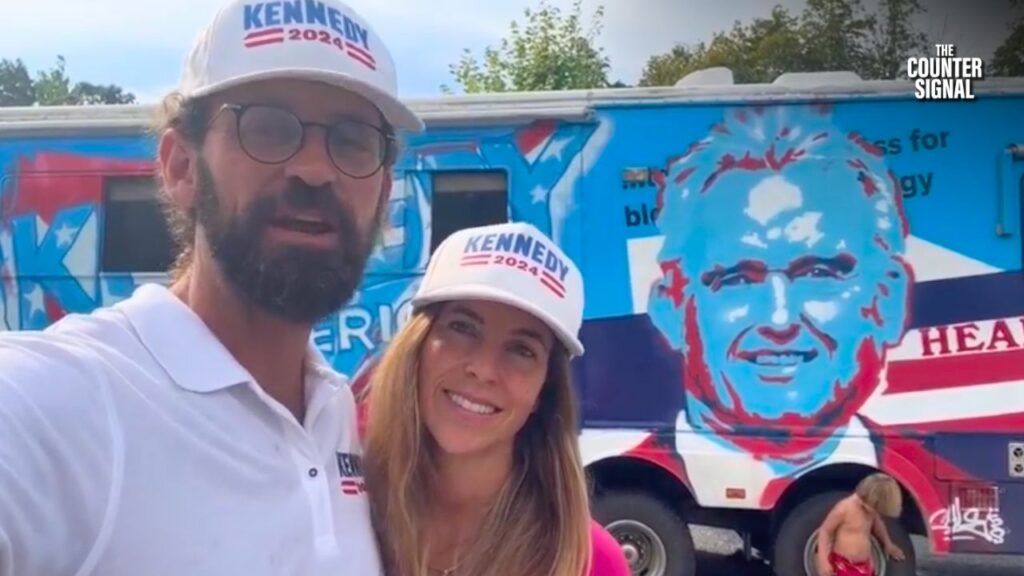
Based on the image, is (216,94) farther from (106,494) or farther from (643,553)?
(643,553)

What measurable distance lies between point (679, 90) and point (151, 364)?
5143mm

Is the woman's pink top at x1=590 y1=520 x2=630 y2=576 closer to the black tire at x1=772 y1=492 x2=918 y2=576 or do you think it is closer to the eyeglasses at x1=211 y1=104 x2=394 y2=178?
the eyeglasses at x1=211 y1=104 x2=394 y2=178

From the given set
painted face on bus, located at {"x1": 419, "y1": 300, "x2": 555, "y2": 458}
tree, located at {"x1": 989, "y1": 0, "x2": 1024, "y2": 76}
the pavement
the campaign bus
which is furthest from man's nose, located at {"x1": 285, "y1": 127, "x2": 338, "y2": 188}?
tree, located at {"x1": 989, "y1": 0, "x2": 1024, "y2": 76}

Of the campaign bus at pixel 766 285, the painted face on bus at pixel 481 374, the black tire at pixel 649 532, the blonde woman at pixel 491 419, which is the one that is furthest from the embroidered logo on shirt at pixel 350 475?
the black tire at pixel 649 532

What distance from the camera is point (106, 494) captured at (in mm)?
1347

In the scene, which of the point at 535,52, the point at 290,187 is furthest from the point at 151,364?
the point at 535,52

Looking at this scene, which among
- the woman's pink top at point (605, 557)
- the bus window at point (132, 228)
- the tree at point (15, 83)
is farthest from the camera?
the tree at point (15, 83)

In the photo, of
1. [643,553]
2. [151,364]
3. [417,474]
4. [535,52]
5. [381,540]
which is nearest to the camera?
[151,364]

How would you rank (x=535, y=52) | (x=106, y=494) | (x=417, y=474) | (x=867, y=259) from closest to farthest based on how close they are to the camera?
1. (x=106, y=494)
2. (x=417, y=474)
3. (x=867, y=259)
4. (x=535, y=52)

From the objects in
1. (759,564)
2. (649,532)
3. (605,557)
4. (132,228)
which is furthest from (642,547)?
(605,557)

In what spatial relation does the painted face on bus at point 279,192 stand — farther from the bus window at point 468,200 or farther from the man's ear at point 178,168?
the bus window at point 468,200

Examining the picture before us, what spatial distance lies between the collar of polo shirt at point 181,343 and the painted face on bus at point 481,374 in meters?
0.64

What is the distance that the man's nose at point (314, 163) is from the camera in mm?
1640

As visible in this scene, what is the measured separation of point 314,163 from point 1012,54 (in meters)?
15.4
